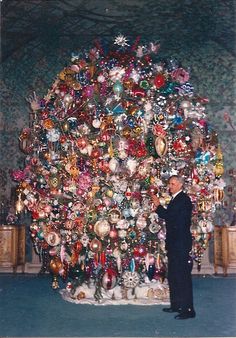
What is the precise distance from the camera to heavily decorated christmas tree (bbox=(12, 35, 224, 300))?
5.56 metres

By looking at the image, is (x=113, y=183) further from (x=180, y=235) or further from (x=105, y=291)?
(x=105, y=291)

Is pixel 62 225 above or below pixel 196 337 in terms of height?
above

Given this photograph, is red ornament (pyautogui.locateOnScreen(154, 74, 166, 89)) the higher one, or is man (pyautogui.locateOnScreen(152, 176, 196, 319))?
red ornament (pyautogui.locateOnScreen(154, 74, 166, 89))

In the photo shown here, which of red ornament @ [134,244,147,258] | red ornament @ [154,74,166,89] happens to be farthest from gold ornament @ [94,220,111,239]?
red ornament @ [154,74,166,89]

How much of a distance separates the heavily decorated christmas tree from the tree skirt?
6 cm

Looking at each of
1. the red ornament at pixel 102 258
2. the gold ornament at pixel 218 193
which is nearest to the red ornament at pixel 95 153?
the red ornament at pixel 102 258

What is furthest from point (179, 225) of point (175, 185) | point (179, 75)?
point (179, 75)

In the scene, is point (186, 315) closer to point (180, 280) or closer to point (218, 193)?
point (180, 280)

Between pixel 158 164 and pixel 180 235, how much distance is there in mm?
1089

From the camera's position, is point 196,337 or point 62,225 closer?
point 196,337

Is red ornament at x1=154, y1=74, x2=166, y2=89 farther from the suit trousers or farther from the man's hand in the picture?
the suit trousers

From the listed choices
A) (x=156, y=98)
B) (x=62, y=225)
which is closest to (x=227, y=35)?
(x=156, y=98)

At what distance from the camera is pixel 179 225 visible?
5070 mm

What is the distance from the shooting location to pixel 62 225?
5754 mm
